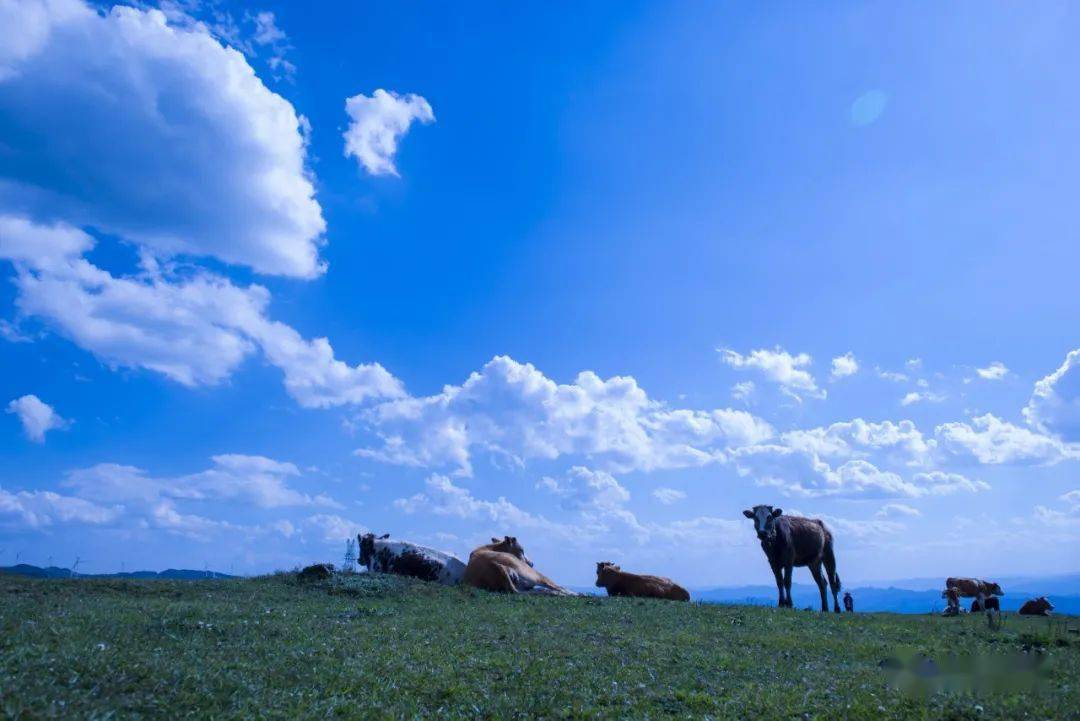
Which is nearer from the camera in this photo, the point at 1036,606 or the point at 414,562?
the point at 414,562

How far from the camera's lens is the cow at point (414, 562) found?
101 feet

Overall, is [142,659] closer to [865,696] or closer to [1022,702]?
[865,696]

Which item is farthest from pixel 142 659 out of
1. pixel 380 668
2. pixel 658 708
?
pixel 658 708

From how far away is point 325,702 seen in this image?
8797 mm

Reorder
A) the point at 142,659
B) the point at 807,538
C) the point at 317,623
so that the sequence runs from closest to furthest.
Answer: the point at 142,659 → the point at 317,623 → the point at 807,538

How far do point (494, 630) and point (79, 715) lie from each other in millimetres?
9346

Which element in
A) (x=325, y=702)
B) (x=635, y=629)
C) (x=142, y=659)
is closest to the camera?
(x=325, y=702)

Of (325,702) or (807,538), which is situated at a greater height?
(807,538)

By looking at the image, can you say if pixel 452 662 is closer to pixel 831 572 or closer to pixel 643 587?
pixel 643 587

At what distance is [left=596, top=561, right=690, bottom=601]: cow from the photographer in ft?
95.8

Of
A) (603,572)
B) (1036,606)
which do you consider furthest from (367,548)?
(1036,606)

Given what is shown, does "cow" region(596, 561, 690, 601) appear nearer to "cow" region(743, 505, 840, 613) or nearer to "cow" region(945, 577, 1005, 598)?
"cow" region(743, 505, 840, 613)

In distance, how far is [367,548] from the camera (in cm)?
3388

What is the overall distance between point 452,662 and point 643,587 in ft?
62.7
